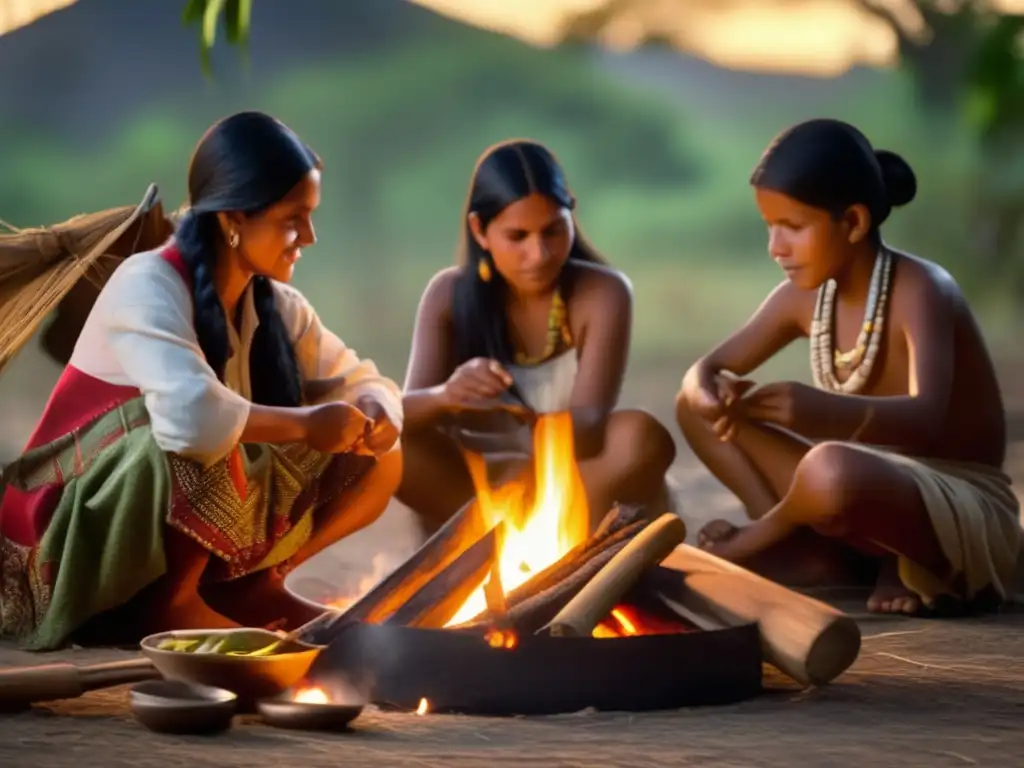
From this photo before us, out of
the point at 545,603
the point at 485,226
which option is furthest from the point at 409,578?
the point at 485,226

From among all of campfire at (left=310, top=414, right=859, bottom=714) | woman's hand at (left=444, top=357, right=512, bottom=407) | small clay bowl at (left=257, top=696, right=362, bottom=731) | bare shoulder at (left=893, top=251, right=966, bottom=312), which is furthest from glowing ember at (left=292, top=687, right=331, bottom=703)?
bare shoulder at (left=893, top=251, right=966, bottom=312)

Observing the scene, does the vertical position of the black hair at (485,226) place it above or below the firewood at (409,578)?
above

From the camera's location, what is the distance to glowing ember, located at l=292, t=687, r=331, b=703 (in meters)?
2.86

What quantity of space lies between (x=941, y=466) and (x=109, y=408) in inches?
78.0

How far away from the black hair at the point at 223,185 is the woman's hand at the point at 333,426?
0.26m

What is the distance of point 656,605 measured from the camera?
3180 millimetres

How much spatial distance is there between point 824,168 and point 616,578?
1443 mm

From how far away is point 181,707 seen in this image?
258cm

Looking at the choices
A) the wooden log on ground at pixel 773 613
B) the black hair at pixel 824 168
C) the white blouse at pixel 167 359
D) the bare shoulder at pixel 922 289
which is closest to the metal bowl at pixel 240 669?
the white blouse at pixel 167 359

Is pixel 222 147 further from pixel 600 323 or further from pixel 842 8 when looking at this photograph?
pixel 842 8

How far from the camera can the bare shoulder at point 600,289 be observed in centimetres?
430

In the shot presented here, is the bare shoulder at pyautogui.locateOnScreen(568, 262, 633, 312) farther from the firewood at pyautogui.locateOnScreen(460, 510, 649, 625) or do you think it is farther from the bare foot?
the firewood at pyautogui.locateOnScreen(460, 510, 649, 625)

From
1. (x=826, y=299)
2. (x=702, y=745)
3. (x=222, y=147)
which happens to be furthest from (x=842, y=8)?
(x=702, y=745)

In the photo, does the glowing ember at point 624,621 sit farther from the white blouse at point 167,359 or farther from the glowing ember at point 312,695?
the white blouse at point 167,359
